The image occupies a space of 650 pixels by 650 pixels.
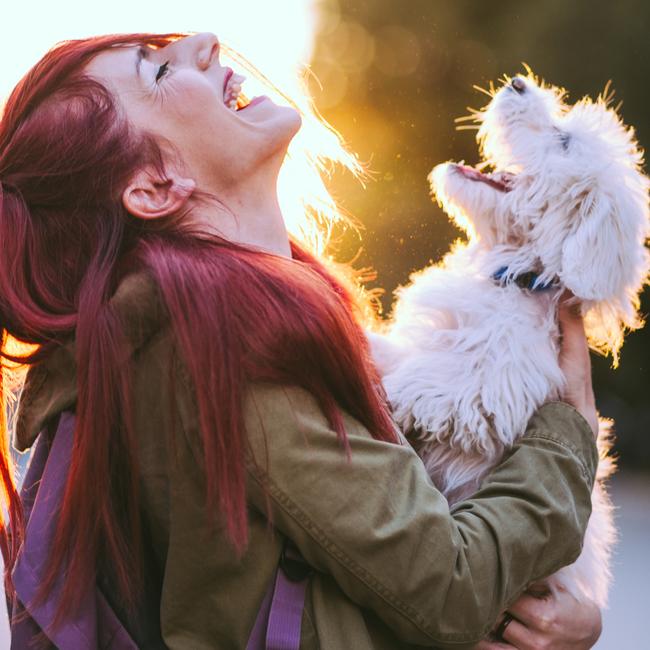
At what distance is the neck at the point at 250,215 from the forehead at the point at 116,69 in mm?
284

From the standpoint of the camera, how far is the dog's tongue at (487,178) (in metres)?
2.48

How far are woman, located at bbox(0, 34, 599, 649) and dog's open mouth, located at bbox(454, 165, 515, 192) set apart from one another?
86cm

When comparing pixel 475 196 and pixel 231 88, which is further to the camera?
pixel 475 196

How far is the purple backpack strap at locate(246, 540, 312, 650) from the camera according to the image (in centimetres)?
154

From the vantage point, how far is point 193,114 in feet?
6.27

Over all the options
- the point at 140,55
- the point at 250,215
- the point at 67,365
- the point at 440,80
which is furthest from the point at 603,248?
the point at 440,80

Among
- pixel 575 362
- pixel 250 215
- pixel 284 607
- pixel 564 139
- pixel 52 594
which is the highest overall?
pixel 564 139

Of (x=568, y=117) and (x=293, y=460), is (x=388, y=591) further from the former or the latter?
(x=568, y=117)

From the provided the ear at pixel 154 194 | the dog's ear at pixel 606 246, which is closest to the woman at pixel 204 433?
the ear at pixel 154 194

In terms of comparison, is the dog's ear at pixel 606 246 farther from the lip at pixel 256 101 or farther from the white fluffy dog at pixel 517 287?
the lip at pixel 256 101

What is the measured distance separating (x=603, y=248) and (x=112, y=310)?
1.26 m

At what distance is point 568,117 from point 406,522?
4.61 feet

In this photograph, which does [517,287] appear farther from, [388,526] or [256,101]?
[388,526]

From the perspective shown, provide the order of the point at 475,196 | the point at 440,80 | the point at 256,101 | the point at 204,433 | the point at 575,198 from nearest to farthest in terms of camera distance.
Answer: the point at 204,433 < the point at 256,101 < the point at 575,198 < the point at 475,196 < the point at 440,80
